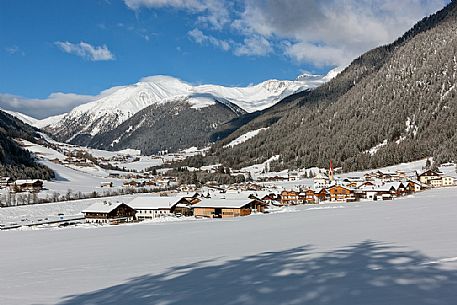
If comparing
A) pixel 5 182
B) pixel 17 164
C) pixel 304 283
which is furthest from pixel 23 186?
pixel 304 283

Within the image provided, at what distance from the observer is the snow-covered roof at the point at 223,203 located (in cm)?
5635

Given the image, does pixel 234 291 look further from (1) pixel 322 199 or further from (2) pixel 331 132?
(2) pixel 331 132

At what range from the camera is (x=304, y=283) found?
27.0ft

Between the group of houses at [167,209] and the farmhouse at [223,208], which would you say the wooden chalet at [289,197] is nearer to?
the group of houses at [167,209]

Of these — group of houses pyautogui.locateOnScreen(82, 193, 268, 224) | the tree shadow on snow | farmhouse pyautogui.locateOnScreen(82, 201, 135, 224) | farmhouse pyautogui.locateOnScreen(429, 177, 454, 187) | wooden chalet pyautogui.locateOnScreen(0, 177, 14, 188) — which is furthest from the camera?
wooden chalet pyautogui.locateOnScreen(0, 177, 14, 188)

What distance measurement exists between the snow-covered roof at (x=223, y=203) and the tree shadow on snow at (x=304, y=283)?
44.2 meters

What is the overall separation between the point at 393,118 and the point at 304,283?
161330 millimetres

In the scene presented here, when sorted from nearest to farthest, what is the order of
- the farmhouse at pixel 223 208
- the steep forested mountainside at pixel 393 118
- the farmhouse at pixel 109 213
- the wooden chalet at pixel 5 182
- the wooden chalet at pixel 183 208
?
the farmhouse at pixel 223 208 < the farmhouse at pixel 109 213 < the wooden chalet at pixel 183 208 < the wooden chalet at pixel 5 182 < the steep forested mountainside at pixel 393 118

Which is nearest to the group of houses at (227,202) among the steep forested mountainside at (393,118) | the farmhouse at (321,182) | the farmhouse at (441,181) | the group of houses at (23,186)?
the farmhouse at (321,182)

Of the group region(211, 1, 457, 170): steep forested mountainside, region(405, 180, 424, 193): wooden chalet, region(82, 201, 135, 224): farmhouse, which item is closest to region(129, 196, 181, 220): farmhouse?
region(82, 201, 135, 224): farmhouse

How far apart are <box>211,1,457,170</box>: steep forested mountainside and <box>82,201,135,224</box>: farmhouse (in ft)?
307

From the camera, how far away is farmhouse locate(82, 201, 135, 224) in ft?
187

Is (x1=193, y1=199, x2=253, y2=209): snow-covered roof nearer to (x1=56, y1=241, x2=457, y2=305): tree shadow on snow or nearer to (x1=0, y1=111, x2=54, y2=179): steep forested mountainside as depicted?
(x1=56, y1=241, x2=457, y2=305): tree shadow on snow

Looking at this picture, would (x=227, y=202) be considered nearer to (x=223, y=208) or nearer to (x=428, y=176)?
(x=223, y=208)
